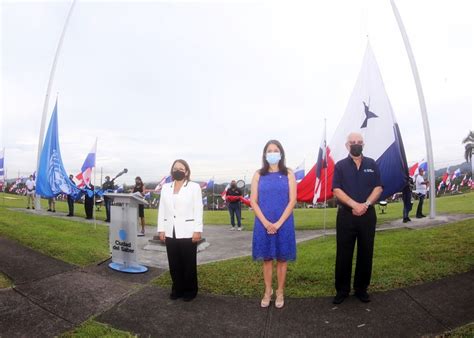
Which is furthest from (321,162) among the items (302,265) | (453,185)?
(453,185)

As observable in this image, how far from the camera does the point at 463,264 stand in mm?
5113

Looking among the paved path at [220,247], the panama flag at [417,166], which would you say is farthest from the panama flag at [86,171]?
the panama flag at [417,166]

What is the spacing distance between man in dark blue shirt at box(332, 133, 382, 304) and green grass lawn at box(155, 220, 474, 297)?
1.40ft

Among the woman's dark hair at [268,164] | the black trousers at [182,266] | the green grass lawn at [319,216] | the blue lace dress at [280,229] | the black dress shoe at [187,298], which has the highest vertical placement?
the woman's dark hair at [268,164]

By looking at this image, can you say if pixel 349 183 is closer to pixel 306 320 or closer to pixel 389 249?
pixel 306 320

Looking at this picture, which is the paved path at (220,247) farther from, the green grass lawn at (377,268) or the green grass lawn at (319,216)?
the green grass lawn at (319,216)

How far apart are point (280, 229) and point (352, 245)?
93 centimetres

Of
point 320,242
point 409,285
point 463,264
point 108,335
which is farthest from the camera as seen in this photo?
point 320,242

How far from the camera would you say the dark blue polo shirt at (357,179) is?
4.13 m

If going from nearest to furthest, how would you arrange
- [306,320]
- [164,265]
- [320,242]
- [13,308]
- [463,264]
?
[306,320] → [13,308] → [463,264] → [164,265] → [320,242]

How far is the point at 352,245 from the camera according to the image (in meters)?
4.16

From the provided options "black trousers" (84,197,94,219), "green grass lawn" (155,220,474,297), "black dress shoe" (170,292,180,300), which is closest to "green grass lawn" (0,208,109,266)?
"green grass lawn" (155,220,474,297)

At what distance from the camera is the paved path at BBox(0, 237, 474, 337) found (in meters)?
3.52

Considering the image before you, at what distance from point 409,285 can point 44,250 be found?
654 centimetres
